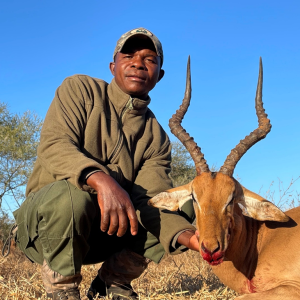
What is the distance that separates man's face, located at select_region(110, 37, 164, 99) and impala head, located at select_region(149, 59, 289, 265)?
46cm

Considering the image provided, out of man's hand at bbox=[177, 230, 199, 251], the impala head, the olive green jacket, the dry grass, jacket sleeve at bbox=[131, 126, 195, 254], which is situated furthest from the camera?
the dry grass

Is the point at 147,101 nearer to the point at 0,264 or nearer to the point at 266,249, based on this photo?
the point at 266,249

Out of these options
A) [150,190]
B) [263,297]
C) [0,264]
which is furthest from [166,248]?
[0,264]

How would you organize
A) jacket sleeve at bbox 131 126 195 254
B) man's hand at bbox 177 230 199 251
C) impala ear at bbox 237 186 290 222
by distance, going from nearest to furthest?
1. man's hand at bbox 177 230 199 251
2. impala ear at bbox 237 186 290 222
3. jacket sleeve at bbox 131 126 195 254

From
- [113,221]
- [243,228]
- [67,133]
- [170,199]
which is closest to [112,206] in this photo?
[113,221]

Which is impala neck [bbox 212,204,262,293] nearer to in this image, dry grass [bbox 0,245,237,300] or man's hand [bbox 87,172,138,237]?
dry grass [bbox 0,245,237,300]

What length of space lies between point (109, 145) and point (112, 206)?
1.05m

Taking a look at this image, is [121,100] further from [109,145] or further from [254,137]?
[254,137]

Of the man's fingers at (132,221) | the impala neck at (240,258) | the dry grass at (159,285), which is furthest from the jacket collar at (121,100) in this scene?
the dry grass at (159,285)

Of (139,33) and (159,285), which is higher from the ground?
(139,33)

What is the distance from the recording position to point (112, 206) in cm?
327

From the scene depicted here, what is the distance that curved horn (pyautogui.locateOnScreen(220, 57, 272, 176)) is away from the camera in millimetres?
3714

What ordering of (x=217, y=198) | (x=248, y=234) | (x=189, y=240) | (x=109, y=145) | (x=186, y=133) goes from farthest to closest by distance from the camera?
(x=109, y=145)
(x=186, y=133)
(x=248, y=234)
(x=189, y=240)
(x=217, y=198)

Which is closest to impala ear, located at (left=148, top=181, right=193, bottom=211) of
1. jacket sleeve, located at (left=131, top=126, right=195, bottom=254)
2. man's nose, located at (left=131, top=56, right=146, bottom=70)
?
jacket sleeve, located at (left=131, top=126, right=195, bottom=254)
